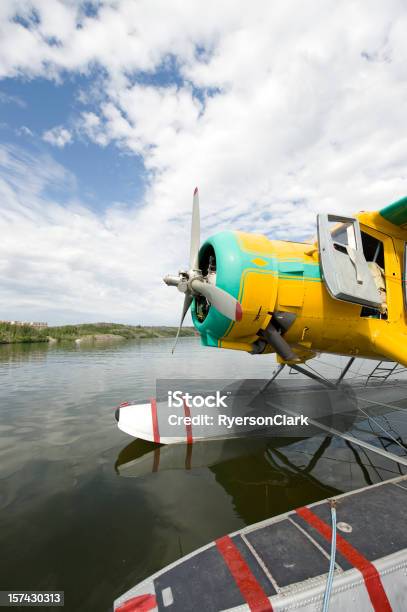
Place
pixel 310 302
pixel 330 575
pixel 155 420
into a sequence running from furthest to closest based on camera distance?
pixel 155 420 → pixel 310 302 → pixel 330 575

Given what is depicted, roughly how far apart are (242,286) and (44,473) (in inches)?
211

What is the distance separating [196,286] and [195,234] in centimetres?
127

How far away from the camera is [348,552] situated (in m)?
2.90

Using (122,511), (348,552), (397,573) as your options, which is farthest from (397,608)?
(122,511)

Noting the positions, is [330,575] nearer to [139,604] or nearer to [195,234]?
[139,604]

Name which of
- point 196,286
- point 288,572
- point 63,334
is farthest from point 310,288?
point 63,334

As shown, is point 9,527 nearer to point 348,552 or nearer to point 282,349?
point 348,552

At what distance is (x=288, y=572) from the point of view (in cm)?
269

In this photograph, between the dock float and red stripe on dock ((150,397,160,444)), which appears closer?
the dock float

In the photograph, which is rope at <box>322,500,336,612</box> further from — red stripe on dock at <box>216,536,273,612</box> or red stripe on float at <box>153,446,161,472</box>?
red stripe on float at <box>153,446,161,472</box>

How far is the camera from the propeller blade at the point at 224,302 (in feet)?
15.3

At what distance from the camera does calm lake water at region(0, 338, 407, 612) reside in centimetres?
350

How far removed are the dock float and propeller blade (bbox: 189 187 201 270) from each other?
4253 millimetres

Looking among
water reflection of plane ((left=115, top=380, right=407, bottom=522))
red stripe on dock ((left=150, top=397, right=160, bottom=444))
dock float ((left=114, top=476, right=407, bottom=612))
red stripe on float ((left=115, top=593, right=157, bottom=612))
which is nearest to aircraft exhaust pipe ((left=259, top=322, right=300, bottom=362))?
dock float ((left=114, top=476, right=407, bottom=612))
